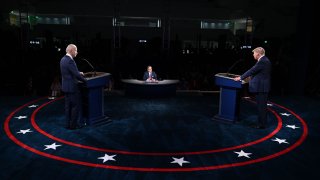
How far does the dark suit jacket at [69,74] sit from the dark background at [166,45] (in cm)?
439

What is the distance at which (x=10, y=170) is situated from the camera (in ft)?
13.3

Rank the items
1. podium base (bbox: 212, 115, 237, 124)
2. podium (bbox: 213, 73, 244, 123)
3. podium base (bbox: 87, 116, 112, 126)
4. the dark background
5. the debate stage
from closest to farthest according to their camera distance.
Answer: the debate stage
podium base (bbox: 87, 116, 112, 126)
podium (bbox: 213, 73, 244, 123)
podium base (bbox: 212, 115, 237, 124)
the dark background

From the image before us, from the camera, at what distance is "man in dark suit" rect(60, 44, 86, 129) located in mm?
5664

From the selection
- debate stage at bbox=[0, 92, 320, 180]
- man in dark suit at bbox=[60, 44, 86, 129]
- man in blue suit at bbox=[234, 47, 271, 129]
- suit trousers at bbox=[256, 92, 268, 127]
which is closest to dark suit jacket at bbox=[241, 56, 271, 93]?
man in blue suit at bbox=[234, 47, 271, 129]

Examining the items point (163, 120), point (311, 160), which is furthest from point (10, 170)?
point (311, 160)

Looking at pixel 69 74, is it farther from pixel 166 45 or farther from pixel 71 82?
pixel 166 45

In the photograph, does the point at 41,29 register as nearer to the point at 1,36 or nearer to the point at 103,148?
the point at 1,36

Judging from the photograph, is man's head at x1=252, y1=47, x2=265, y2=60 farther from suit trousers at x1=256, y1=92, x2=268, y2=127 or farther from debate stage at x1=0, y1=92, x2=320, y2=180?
debate stage at x1=0, y1=92, x2=320, y2=180

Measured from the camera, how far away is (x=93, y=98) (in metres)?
6.29

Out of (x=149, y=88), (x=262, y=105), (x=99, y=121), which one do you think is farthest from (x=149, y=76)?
(x=262, y=105)

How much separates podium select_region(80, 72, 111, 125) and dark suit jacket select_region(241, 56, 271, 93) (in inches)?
128

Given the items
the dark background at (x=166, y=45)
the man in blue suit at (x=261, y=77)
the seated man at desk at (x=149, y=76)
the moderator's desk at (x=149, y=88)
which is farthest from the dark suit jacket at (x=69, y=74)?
the dark background at (x=166, y=45)

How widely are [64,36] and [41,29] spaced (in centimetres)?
184

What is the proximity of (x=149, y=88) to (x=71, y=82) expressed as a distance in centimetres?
387
